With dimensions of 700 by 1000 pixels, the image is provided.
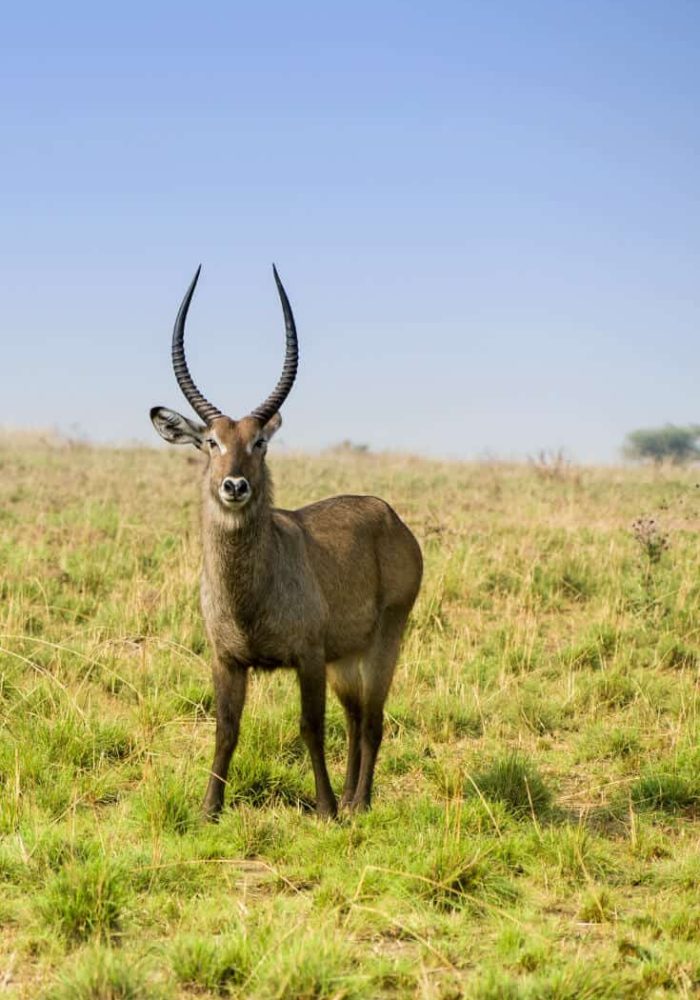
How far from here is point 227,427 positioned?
6.02 meters

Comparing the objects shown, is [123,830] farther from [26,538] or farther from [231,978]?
[26,538]

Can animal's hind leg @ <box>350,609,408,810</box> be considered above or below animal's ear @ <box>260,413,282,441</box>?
below

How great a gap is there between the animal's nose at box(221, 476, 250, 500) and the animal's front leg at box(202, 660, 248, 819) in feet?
3.43

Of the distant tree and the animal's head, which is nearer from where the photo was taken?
the animal's head

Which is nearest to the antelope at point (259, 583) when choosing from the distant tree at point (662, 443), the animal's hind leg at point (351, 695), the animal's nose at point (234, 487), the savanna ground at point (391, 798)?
the animal's nose at point (234, 487)

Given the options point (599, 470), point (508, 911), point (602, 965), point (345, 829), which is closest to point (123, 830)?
point (345, 829)

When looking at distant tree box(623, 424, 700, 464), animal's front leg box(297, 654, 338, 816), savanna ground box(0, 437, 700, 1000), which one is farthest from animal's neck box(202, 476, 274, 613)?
distant tree box(623, 424, 700, 464)

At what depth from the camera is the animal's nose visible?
5668 mm

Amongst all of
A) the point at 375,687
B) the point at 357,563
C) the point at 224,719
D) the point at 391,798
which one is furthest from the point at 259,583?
the point at 391,798

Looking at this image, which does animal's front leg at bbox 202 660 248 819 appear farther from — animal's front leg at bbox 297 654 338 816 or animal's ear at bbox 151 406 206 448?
animal's ear at bbox 151 406 206 448

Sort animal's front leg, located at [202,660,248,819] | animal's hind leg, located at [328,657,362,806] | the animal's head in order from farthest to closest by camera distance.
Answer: animal's hind leg, located at [328,657,362,806], animal's front leg, located at [202,660,248,819], the animal's head

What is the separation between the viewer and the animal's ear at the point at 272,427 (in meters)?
6.25

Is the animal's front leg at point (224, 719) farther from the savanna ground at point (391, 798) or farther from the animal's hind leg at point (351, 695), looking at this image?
the animal's hind leg at point (351, 695)

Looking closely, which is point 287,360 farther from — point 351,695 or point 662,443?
point 662,443
